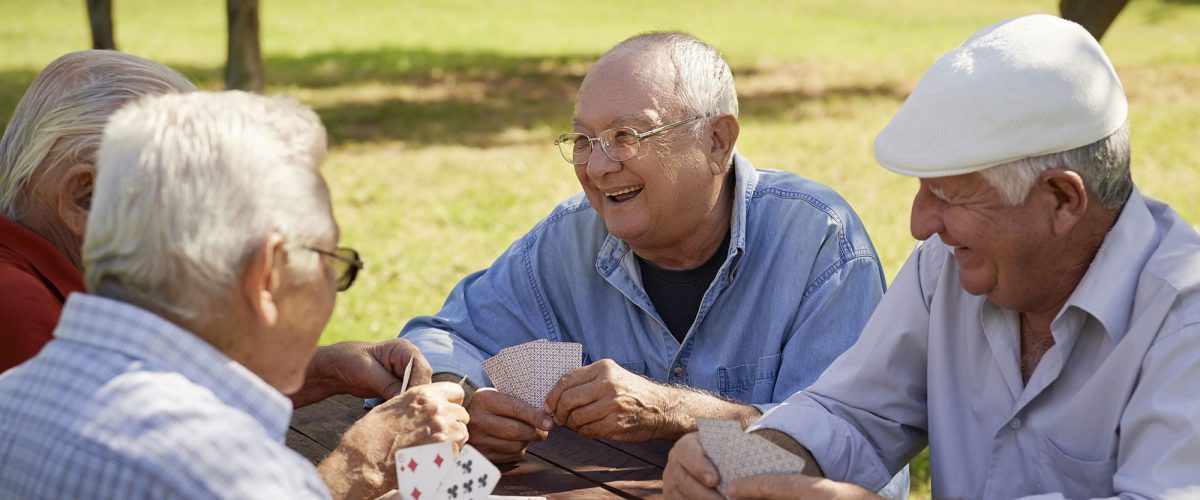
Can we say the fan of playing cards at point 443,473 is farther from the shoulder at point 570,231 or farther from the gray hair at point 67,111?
the shoulder at point 570,231

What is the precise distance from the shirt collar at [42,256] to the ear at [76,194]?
0.07 m

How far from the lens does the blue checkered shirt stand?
161 cm

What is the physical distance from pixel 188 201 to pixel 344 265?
348 mm

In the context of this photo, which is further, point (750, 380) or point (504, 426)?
point (750, 380)

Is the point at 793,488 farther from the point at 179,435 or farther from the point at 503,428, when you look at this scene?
the point at 179,435

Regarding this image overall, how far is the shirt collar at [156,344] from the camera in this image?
1.70m

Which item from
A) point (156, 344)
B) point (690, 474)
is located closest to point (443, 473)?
point (690, 474)

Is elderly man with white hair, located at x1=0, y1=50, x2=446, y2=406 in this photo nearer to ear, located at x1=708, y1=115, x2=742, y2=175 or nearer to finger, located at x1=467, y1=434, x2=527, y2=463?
finger, located at x1=467, y1=434, x2=527, y2=463

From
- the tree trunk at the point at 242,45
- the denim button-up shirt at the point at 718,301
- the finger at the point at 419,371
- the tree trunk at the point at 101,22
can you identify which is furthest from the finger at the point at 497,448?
the tree trunk at the point at 242,45

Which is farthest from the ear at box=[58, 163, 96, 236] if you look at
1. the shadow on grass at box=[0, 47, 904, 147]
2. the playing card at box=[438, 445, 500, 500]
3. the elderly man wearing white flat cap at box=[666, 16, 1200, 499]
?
the shadow on grass at box=[0, 47, 904, 147]

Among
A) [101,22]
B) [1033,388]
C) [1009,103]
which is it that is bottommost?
[101,22]

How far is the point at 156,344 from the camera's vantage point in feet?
5.58

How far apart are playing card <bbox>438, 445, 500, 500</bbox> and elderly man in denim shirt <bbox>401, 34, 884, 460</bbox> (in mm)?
810

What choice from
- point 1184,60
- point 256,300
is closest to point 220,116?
point 256,300
